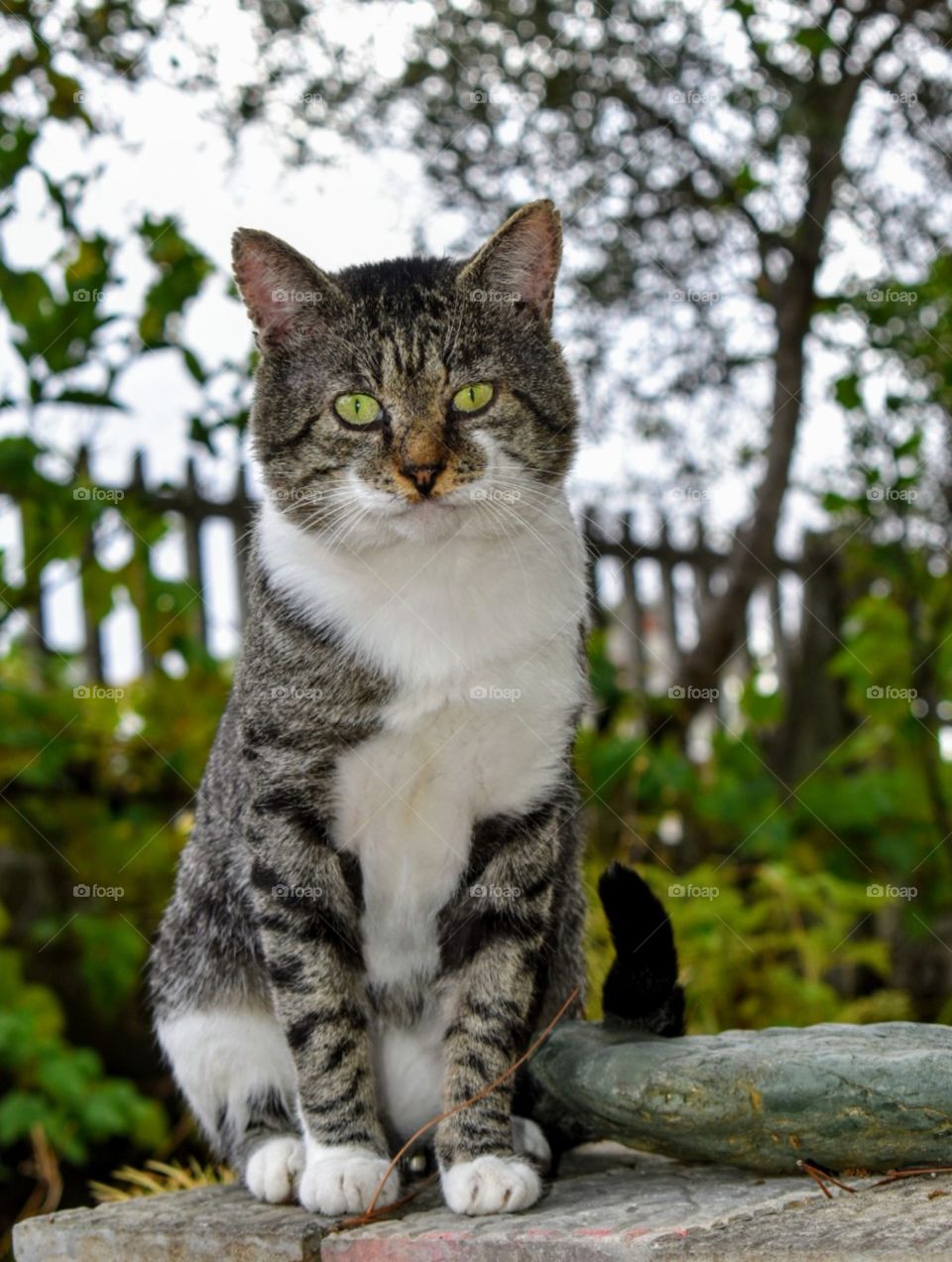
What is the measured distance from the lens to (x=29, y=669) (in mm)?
5059

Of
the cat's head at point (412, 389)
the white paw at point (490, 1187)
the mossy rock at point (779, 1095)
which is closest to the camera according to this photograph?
the mossy rock at point (779, 1095)

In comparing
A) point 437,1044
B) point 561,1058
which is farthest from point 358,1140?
point 561,1058

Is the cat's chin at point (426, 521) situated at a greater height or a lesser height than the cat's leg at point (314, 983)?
greater

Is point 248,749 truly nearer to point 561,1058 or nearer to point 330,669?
point 330,669

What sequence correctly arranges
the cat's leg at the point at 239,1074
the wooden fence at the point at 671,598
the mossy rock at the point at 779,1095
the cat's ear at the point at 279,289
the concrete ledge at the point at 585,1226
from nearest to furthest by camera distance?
the concrete ledge at the point at 585,1226
the mossy rock at the point at 779,1095
the cat's ear at the point at 279,289
the cat's leg at the point at 239,1074
the wooden fence at the point at 671,598

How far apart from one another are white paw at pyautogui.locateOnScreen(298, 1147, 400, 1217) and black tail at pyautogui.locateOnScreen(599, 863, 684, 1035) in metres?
0.56

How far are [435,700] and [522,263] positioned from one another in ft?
2.91

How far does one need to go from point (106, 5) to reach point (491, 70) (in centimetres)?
133

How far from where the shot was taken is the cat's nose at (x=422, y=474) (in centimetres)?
232

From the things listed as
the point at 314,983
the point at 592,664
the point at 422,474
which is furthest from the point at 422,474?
the point at 592,664

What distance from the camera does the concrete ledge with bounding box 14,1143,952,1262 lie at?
1.87 m

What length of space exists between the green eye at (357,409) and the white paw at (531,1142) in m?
1.38

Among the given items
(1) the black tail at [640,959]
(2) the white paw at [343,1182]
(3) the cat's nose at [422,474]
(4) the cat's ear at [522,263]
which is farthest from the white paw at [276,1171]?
(4) the cat's ear at [522,263]

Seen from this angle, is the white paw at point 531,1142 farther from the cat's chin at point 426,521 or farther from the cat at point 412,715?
the cat's chin at point 426,521
